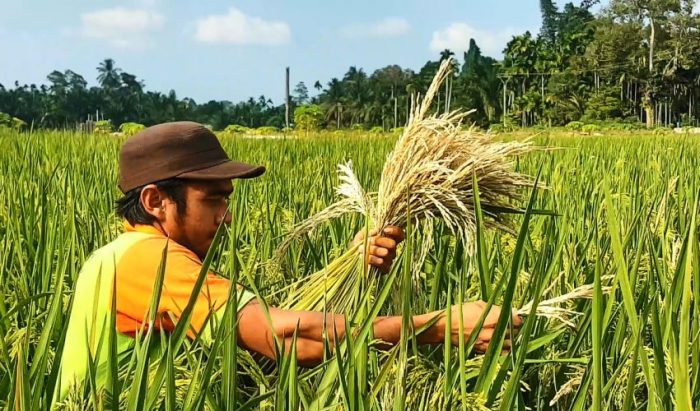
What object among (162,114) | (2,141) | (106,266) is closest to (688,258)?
(106,266)

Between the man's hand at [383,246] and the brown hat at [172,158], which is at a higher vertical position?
the brown hat at [172,158]

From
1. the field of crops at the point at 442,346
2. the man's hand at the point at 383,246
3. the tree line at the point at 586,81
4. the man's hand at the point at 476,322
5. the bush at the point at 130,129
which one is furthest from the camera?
the tree line at the point at 586,81

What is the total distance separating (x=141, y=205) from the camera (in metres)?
1.24

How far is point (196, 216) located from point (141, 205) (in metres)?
0.09

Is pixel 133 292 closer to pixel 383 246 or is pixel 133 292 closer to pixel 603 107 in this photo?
pixel 383 246

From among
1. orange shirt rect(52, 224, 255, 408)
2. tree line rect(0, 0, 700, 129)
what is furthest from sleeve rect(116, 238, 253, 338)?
tree line rect(0, 0, 700, 129)

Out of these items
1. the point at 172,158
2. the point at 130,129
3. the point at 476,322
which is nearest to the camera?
the point at 476,322

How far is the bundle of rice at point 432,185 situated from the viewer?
1.08 m

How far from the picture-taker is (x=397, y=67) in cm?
6106

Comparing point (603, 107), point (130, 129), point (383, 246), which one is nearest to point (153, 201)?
point (383, 246)

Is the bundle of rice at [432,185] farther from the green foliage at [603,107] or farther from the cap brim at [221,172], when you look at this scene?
the green foliage at [603,107]

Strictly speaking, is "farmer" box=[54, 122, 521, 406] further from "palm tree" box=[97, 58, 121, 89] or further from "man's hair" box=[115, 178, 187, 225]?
"palm tree" box=[97, 58, 121, 89]

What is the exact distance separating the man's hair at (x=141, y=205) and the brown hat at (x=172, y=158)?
15 millimetres

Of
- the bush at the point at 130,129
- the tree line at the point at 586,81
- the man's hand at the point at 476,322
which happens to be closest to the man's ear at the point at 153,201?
the man's hand at the point at 476,322
